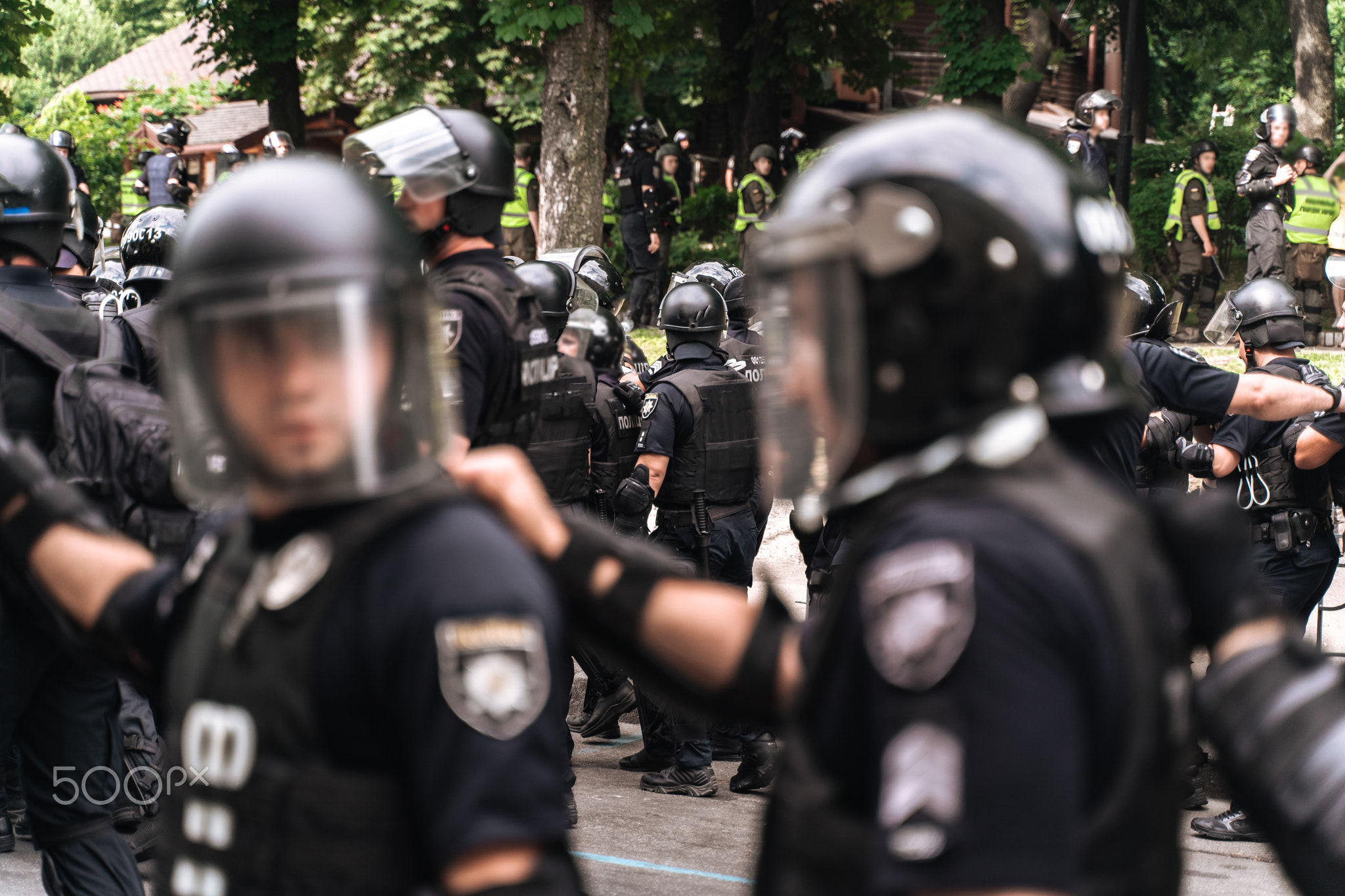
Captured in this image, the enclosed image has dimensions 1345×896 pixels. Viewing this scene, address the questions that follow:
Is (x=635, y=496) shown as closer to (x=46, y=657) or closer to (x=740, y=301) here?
(x=740, y=301)

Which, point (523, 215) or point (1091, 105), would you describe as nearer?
point (1091, 105)

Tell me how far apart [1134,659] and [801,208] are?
1.87ft

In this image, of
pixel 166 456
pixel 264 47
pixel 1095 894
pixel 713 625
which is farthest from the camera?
pixel 264 47

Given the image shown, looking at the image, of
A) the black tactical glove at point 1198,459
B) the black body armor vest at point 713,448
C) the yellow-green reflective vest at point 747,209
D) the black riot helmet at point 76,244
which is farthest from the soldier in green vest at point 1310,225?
the black riot helmet at point 76,244

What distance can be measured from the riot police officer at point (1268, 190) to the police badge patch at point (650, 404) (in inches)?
385

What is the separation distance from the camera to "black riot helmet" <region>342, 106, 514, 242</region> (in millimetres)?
3861

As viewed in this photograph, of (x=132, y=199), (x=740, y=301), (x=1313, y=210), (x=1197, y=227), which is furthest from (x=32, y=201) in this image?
(x=132, y=199)

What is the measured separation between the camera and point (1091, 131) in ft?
51.9

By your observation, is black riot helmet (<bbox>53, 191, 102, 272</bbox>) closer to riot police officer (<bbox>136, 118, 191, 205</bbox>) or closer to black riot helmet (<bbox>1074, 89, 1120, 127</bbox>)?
riot police officer (<bbox>136, 118, 191, 205</bbox>)

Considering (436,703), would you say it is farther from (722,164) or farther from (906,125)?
(722,164)

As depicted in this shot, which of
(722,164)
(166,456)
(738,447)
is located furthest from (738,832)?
(722,164)

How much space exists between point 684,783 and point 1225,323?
3.12m

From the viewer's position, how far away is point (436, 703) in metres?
1.39

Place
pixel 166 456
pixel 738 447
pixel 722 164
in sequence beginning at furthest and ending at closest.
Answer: pixel 722 164, pixel 738 447, pixel 166 456
